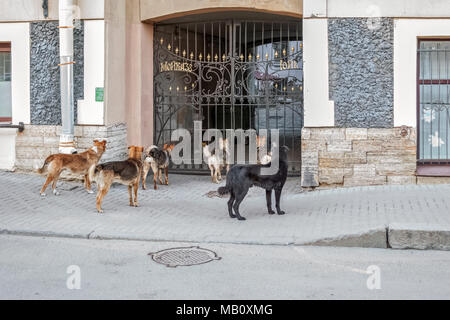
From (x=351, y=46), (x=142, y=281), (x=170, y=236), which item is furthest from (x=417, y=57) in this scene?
(x=142, y=281)

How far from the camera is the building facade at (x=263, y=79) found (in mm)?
10578

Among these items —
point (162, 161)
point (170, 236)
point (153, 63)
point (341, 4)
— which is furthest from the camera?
point (153, 63)

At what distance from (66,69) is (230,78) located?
124 inches

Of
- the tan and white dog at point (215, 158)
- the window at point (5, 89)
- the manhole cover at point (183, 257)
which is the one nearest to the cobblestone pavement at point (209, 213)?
the manhole cover at point (183, 257)

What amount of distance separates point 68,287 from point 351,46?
6.82 metres

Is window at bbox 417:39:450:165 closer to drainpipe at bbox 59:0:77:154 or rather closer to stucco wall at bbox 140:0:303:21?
stucco wall at bbox 140:0:303:21

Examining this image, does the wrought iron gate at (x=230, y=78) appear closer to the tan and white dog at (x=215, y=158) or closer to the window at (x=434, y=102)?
the tan and white dog at (x=215, y=158)

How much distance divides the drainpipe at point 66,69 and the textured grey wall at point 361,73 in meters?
4.41

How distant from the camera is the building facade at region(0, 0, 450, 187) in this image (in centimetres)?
1058

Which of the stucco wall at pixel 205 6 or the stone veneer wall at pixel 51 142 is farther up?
the stucco wall at pixel 205 6

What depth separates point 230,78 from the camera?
12.3 metres

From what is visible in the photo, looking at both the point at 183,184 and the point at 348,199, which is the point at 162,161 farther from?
the point at 348,199

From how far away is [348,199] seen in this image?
9.62 metres

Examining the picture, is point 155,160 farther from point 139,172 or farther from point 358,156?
point 358,156
